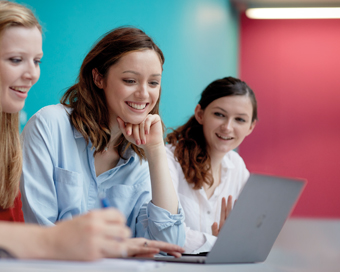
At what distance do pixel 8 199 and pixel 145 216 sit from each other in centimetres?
55

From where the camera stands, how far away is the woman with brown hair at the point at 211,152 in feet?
7.48

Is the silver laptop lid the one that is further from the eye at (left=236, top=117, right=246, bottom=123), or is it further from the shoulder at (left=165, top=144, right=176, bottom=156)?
the eye at (left=236, top=117, right=246, bottom=123)

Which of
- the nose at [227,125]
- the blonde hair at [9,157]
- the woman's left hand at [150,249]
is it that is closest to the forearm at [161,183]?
the woman's left hand at [150,249]

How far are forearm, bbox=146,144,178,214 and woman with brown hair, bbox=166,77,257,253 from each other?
1.67ft

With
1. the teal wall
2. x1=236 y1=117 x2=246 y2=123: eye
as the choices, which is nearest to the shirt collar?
x1=236 y1=117 x2=246 y2=123: eye

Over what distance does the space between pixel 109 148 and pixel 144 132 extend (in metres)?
0.18

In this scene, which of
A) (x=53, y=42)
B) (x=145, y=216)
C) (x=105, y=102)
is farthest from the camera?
(x=53, y=42)

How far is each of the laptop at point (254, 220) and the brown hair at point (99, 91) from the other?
2.63 ft

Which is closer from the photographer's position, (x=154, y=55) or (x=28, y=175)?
(x=28, y=175)

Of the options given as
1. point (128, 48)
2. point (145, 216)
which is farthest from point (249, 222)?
point (128, 48)

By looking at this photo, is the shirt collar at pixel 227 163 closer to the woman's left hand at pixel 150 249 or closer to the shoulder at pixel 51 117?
the shoulder at pixel 51 117

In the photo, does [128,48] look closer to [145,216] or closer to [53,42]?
[145,216]

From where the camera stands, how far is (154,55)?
1.79 m

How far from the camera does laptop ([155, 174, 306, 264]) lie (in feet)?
3.19
